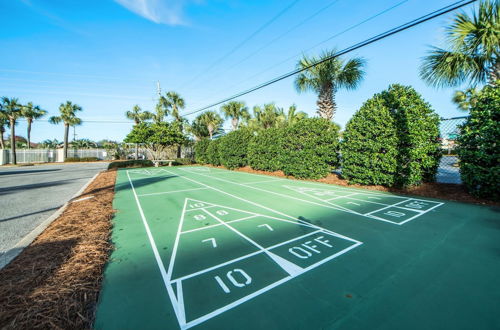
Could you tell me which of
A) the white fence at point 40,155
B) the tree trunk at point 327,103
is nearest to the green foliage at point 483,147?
the tree trunk at point 327,103

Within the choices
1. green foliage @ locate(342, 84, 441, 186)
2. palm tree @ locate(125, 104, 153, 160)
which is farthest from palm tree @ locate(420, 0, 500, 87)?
palm tree @ locate(125, 104, 153, 160)

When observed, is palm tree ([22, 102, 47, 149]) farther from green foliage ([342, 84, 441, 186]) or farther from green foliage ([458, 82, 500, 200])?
green foliage ([458, 82, 500, 200])

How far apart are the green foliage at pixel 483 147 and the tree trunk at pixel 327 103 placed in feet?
23.4

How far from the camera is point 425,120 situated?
735 centimetres

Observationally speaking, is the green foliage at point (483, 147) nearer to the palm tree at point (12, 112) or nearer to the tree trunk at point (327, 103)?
the tree trunk at point (327, 103)

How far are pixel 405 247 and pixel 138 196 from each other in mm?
7830

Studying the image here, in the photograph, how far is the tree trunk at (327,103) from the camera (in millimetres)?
12742

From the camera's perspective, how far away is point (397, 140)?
752 cm

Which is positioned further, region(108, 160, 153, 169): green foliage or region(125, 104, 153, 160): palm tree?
region(125, 104, 153, 160): palm tree

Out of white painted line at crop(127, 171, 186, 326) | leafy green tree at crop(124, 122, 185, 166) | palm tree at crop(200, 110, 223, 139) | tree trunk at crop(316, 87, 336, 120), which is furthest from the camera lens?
palm tree at crop(200, 110, 223, 139)

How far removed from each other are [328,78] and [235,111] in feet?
63.4

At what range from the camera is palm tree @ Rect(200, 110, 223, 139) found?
101 ft

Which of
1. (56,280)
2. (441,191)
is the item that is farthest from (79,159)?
(441,191)

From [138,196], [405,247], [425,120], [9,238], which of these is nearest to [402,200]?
[425,120]
